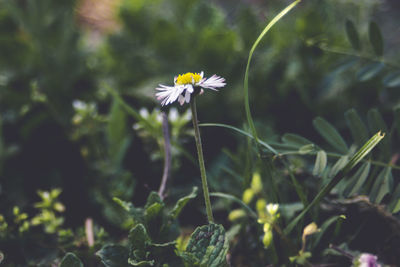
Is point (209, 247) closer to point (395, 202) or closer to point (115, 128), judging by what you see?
point (395, 202)

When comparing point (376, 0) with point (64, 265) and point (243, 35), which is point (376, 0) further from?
point (64, 265)

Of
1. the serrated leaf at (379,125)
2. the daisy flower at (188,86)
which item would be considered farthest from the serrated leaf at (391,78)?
the daisy flower at (188,86)

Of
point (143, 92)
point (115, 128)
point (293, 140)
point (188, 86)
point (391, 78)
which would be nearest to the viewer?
point (188, 86)

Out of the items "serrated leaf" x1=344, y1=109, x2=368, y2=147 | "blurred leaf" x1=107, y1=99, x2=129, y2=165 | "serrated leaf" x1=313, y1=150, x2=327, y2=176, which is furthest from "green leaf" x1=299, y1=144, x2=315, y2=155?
"blurred leaf" x1=107, y1=99, x2=129, y2=165

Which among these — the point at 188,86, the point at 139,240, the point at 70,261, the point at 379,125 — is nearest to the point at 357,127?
the point at 379,125

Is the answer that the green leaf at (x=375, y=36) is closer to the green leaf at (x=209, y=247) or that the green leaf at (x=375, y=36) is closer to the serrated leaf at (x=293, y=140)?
the serrated leaf at (x=293, y=140)
